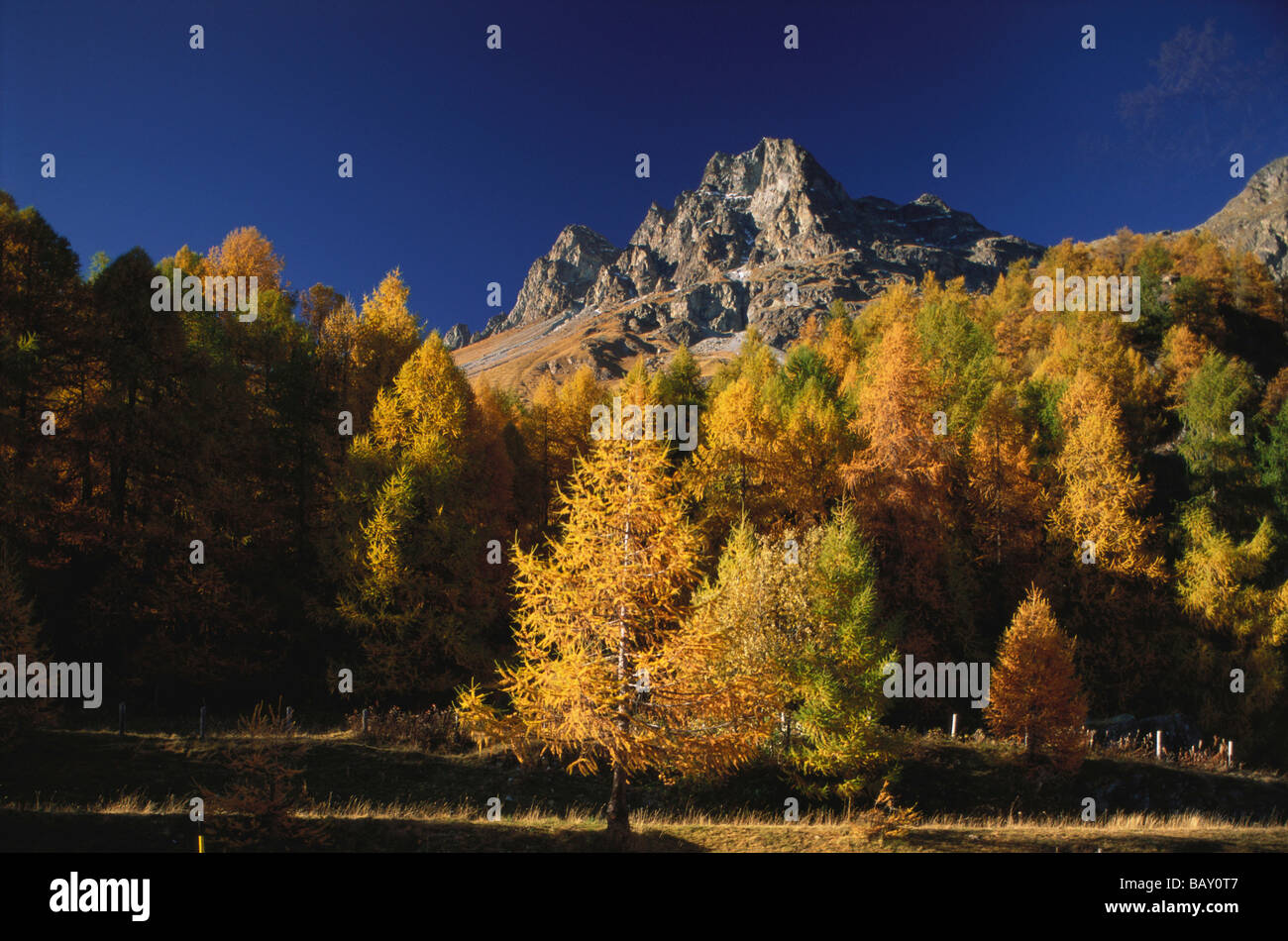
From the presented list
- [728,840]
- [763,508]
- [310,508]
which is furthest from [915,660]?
[310,508]

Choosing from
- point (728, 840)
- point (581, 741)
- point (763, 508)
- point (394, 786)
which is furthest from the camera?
point (763, 508)

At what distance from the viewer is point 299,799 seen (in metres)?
13.2

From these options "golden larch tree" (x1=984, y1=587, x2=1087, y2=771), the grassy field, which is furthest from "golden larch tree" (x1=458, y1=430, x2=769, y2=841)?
"golden larch tree" (x1=984, y1=587, x2=1087, y2=771)

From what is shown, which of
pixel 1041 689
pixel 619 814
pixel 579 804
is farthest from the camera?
pixel 1041 689

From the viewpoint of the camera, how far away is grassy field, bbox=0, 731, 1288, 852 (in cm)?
1082

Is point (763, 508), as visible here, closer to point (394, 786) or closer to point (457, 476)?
point (457, 476)

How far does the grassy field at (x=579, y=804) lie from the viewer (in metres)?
10.8

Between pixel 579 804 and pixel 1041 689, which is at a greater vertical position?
pixel 1041 689

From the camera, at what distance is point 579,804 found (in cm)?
1706

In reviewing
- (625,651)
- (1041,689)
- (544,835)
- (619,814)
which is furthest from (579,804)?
(1041,689)

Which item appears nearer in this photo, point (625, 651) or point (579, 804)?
point (625, 651)

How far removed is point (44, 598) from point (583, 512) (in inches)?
891

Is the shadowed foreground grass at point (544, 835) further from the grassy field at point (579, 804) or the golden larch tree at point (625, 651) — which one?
the golden larch tree at point (625, 651)

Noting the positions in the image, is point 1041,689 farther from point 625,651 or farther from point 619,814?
point 625,651
